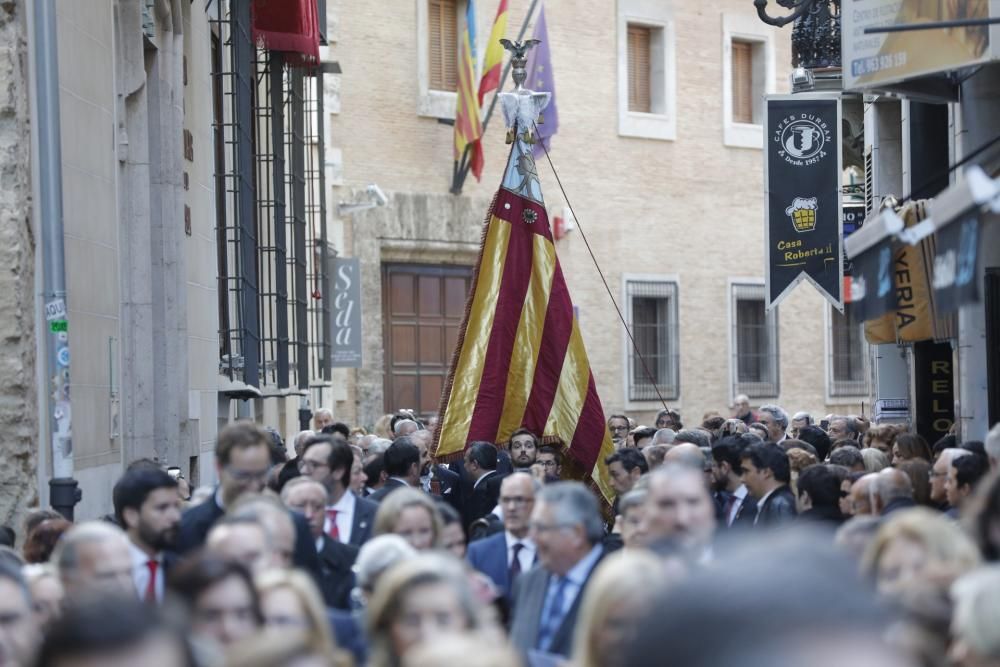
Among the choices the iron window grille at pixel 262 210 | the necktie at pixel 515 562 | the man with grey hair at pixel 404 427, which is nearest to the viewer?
the necktie at pixel 515 562

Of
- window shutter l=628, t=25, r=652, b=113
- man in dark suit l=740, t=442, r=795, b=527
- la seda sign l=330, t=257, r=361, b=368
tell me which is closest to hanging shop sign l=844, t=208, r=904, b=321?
man in dark suit l=740, t=442, r=795, b=527

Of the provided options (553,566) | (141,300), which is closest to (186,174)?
(141,300)

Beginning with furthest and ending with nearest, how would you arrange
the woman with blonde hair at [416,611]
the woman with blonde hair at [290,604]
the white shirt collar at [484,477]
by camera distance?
the white shirt collar at [484,477], the woman with blonde hair at [290,604], the woman with blonde hair at [416,611]

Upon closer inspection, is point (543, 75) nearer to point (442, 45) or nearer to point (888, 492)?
point (442, 45)

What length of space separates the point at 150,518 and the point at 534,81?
22.3 meters

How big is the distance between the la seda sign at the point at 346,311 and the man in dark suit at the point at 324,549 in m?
19.1

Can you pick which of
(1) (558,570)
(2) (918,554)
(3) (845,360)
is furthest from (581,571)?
(3) (845,360)

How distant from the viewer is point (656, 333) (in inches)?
1278

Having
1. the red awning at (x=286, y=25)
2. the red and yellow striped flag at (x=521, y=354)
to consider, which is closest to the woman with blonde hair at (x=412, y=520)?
the red and yellow striped flag at (x=521, y=354)

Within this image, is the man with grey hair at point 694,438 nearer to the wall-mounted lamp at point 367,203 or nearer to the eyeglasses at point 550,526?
the eyeglasses at point 550,526

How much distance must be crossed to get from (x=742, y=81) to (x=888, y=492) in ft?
87.1

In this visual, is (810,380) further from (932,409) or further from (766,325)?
(932,409)

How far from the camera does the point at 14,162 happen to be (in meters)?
10.9

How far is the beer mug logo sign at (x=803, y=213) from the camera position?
58.8 feet
